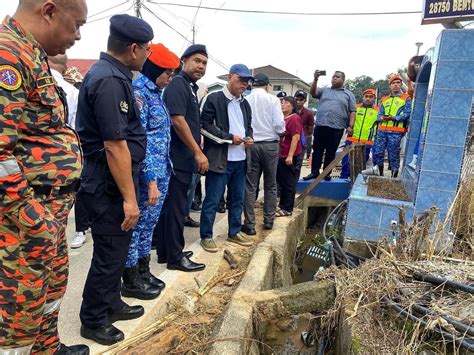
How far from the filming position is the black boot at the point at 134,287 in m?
2.71

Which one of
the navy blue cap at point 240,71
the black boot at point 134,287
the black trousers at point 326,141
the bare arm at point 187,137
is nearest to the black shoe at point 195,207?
the bare arm at point 187,137

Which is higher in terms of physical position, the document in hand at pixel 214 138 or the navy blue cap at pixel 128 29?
the navy blue cap at pixel 128 29

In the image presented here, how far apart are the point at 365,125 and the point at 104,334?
666cm

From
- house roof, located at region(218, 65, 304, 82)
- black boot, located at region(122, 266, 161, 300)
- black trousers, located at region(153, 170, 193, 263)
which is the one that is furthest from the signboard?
house roof, located at region(218, 65, 304, 82)

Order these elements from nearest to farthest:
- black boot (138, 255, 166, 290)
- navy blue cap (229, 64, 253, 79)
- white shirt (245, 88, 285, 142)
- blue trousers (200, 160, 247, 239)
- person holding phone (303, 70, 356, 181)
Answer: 1. black boot (138, 255, 166, 290)
2. navy blue cap (229, 64, 253, 79)
3. blue trousers (200, 160, 247, 239)
4. white shirt (245, 88, 285, 142)
5. person holding phone (303, 70, 356, 181)

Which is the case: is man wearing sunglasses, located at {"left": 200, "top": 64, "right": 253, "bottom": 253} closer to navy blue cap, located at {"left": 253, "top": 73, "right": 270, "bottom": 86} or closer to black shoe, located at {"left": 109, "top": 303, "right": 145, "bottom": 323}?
navy blue cap, located at {"left": 253, "top": 73, "right": 270, "bottom": 86}

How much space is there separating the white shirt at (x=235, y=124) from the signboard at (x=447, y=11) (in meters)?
2.41

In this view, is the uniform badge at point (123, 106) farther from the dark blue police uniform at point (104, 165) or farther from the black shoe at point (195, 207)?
the black shoe at point (195, 207)

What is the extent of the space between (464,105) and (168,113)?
3.19 metres

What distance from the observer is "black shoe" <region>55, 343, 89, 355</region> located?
1.99 metres

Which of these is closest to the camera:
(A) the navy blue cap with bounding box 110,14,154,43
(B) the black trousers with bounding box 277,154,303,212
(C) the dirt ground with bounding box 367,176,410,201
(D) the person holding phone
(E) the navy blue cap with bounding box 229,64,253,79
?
(A) the navy blue cap with bounding box 110,14,154,43

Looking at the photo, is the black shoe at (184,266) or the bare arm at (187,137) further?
the black shoe at (184,266)

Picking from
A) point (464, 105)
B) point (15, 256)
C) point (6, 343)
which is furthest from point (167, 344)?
point (464, 105)

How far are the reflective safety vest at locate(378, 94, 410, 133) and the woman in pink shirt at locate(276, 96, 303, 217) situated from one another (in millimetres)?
2263
